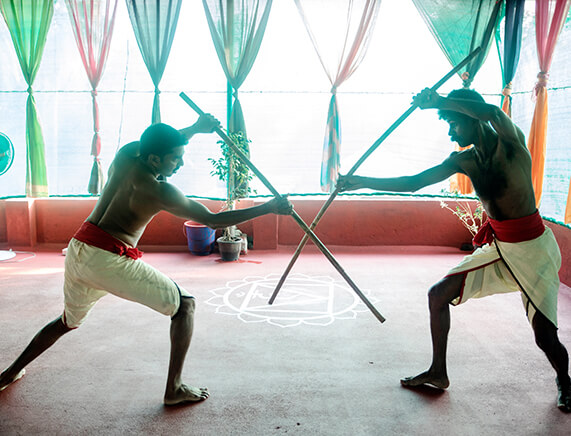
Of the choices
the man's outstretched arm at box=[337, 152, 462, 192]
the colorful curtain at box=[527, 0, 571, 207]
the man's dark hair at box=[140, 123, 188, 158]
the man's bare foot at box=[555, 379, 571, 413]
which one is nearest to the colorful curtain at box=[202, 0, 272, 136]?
the colorful curtain at box=[527, 0, 571, 207]

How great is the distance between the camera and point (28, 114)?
229 inches

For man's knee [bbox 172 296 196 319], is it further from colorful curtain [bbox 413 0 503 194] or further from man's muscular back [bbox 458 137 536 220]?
colorful curtain [bbox 413 0 503 194]

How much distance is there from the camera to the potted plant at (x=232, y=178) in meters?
5.35

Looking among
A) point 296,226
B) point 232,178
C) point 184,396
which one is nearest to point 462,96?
point 184,396

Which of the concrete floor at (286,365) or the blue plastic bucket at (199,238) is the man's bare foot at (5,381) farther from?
the blue plastic bucket at (199,238)

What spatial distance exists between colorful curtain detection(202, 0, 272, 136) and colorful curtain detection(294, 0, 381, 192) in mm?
474

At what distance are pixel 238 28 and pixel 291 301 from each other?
10.7 ft

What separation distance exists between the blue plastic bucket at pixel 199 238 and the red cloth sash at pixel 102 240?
3.07 m

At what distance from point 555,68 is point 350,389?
155 inches

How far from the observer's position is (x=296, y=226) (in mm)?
5914

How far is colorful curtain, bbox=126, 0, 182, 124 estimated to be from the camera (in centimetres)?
563

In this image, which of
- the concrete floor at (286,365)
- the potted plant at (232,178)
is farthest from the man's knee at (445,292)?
the potted plant at (232,178)

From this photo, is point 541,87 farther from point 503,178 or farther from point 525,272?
point 525,272

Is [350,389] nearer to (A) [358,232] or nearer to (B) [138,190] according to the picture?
(B) [138,190]
